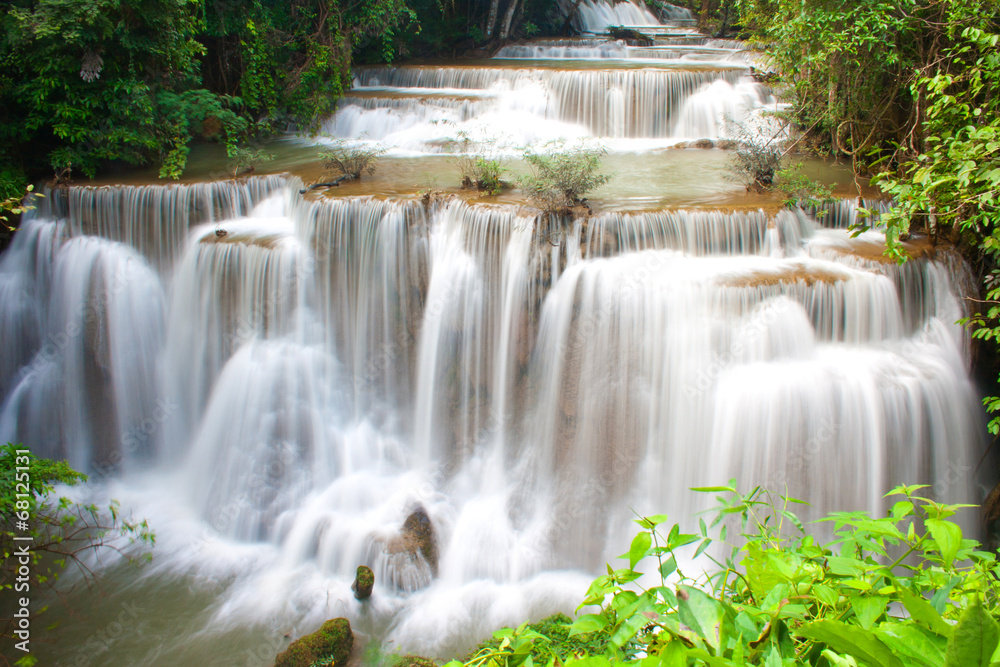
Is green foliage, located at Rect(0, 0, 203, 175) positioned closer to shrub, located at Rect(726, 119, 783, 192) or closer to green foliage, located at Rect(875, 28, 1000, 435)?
shrub, located at Rect(726, 119, 783, 192)

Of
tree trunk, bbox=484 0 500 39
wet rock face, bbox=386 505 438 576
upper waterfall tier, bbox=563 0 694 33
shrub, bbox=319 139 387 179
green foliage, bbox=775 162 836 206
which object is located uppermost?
upper waterfall tier, bbox=563 0 694 33

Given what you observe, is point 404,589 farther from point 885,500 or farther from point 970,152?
point 970,152

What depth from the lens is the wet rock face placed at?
6404mm

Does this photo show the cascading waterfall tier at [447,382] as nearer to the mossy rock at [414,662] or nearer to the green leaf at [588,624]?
the mossy rock at [414,662]

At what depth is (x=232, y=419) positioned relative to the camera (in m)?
7.71

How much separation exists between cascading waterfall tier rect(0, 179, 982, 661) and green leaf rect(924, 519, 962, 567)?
164 inches

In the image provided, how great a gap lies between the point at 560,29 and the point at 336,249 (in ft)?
60.5

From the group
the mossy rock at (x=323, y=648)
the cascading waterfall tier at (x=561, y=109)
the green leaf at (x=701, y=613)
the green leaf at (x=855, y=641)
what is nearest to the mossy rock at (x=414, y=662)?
the mossy rock at (x=323, y=648)

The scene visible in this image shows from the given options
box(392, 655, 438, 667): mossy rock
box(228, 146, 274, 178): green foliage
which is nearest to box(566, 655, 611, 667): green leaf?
box(392, 655, 438, 667): mossy rock

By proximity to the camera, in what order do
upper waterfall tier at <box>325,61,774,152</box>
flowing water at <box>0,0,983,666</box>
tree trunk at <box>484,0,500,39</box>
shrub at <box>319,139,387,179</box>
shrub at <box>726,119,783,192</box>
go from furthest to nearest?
tree trunk at <box>484,0,500,39</box>
upper waterfall tier at <box>325,61,774,152</box>
shrub at <box>319,139,387,179</box>
shrub at <box>726,119,783,192</box>
flowing water at <box>0,0,983,666</box>

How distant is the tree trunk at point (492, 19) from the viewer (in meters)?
19.1
